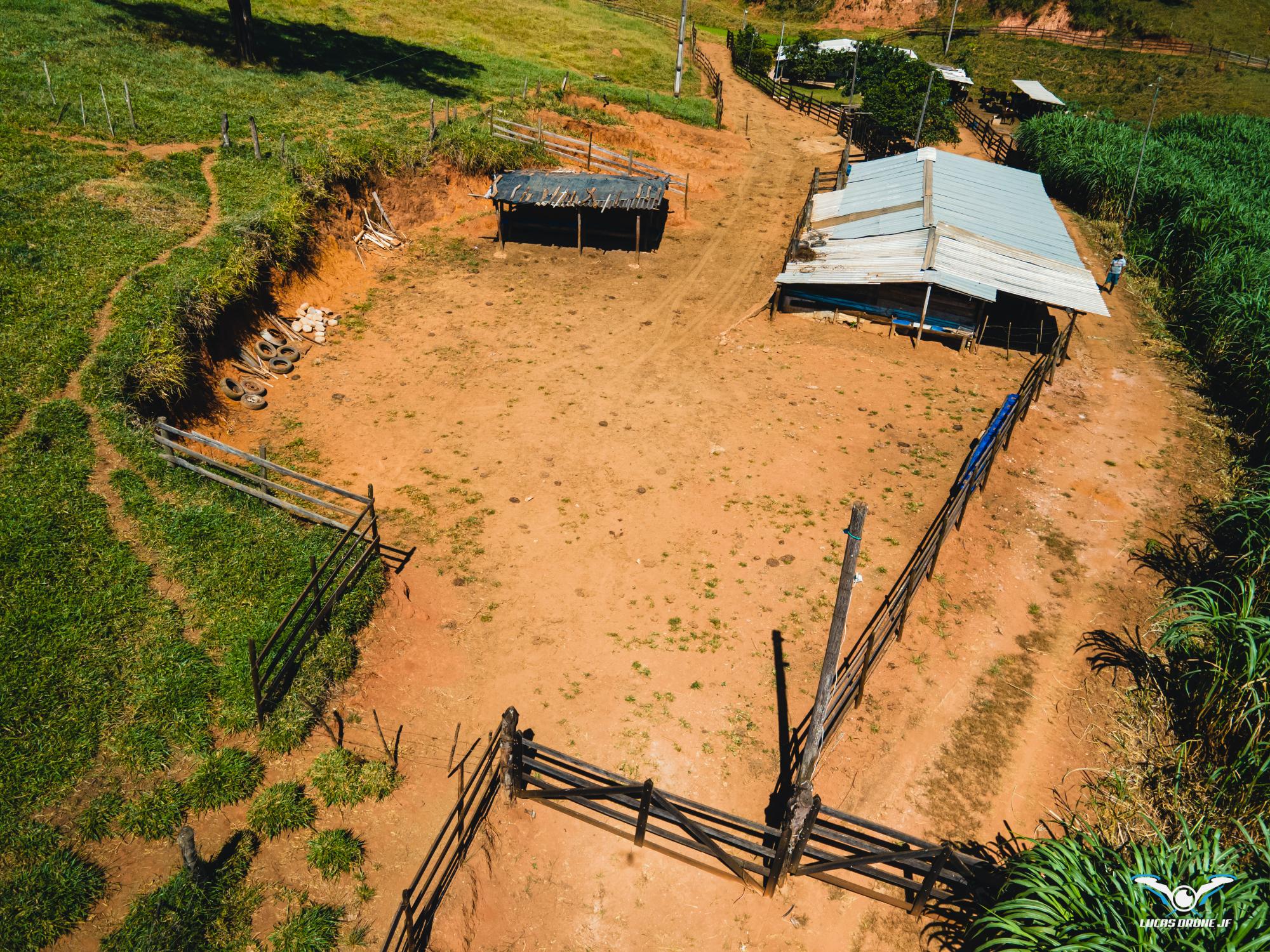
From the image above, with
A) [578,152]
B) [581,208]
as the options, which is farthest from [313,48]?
[581,208]

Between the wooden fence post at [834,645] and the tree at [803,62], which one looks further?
the tree at [803,62]

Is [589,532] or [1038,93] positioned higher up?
[1038,93]

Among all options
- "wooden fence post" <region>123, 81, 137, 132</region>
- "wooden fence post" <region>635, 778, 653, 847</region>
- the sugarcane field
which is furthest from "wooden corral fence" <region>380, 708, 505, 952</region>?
"wooden fence post" <region>123, 81, 137, 132</region>

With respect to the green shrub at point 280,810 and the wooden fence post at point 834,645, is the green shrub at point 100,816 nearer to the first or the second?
the green shrub at point 280,810

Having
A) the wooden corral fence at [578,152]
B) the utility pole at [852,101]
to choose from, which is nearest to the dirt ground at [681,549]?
the wooden corral fence at [578,152]

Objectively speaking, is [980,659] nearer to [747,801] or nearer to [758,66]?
[747,801]

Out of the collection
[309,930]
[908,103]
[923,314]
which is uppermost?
[908,103]

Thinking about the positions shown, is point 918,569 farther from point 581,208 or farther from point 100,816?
point 581,208
